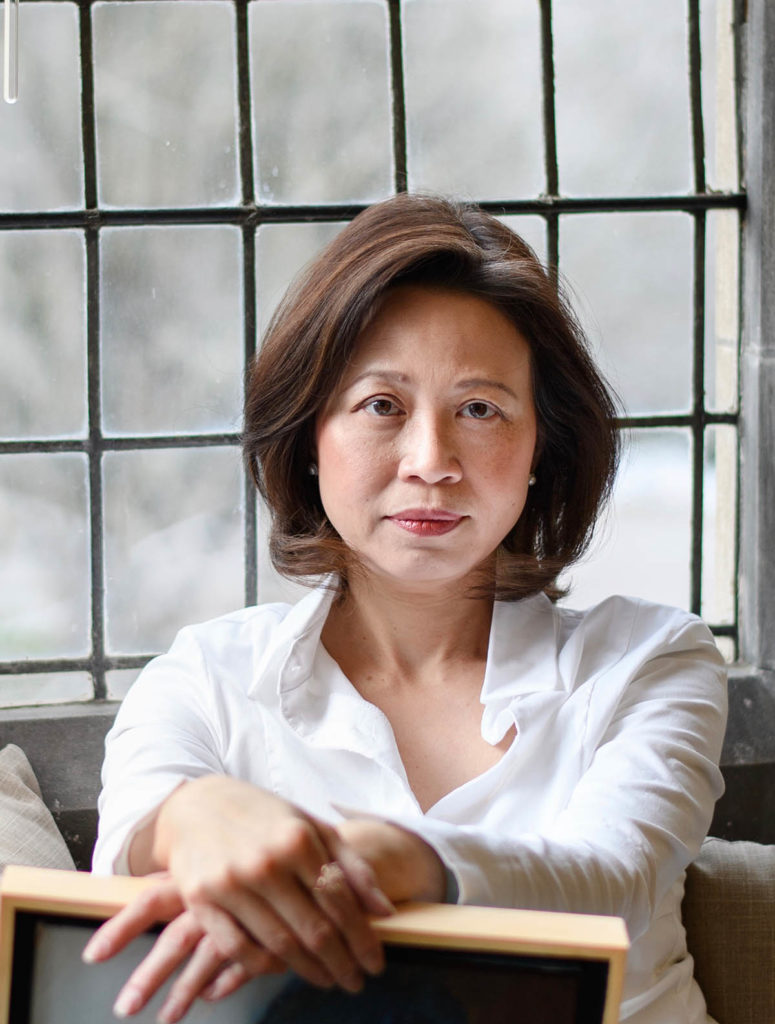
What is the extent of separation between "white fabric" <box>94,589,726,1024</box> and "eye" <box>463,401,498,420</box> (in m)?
0.32

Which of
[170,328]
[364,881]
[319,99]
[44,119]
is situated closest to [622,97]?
[319,99]

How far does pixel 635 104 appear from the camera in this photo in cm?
212

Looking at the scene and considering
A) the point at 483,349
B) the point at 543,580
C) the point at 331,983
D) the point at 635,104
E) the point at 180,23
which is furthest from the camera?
the point at 635,104

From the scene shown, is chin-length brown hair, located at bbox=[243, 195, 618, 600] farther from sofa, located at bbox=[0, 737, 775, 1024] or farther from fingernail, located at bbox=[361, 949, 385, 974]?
fingernail, located at bbox=[361, 949, 385, 974]

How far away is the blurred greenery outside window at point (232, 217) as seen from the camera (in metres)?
2.01

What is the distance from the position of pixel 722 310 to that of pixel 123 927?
71.7 inches

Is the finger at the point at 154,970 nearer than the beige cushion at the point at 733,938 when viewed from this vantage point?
Yes

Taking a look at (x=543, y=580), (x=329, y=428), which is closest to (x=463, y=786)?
(x=543, y=580)

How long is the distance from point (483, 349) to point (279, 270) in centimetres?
85

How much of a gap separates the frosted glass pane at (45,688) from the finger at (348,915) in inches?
55.6

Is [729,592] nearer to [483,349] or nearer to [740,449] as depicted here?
[740,449]

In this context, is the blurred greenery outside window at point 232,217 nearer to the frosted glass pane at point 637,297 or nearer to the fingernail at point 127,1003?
the frosted glass pane at point 637,297

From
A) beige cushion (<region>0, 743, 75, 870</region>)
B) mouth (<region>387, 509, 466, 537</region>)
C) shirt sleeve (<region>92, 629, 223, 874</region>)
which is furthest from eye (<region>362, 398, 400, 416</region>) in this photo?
beige cushion (<region>0, 743, 75, 870</region>)

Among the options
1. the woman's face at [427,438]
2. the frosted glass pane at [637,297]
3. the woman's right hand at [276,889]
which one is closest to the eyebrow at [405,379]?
the woman's face at [427,438]
